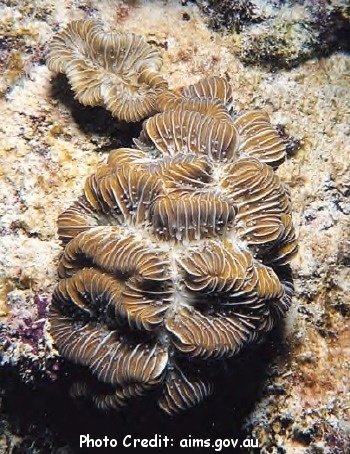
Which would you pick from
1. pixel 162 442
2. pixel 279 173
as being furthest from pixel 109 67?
pixel 162 442

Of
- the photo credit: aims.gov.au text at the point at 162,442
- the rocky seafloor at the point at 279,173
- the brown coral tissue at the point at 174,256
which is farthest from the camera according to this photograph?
the photo credit: aims.gov.au text at the point at 162,442

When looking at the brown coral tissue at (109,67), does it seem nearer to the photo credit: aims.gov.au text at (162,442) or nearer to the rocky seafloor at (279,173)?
the rocky seafloor at (279,173)

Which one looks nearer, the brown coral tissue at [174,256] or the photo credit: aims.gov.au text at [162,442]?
the brown coral tissue at [174,256]

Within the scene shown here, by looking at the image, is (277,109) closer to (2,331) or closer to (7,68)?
(7,68)

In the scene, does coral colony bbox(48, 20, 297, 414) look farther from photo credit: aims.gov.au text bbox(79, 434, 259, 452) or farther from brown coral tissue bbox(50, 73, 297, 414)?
photo credit: aims.gov.au text bbox(79, 434, 259, 452)

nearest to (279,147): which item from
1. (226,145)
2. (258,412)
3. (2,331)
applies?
(226,145)

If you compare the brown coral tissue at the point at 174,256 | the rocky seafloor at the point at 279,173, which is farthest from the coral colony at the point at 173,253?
the rocky seafloor at the point at 279,173

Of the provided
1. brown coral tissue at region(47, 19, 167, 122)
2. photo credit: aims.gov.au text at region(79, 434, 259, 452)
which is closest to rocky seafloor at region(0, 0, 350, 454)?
photo credit: aims.gov.au text at region(79, 434, 259, 452)
